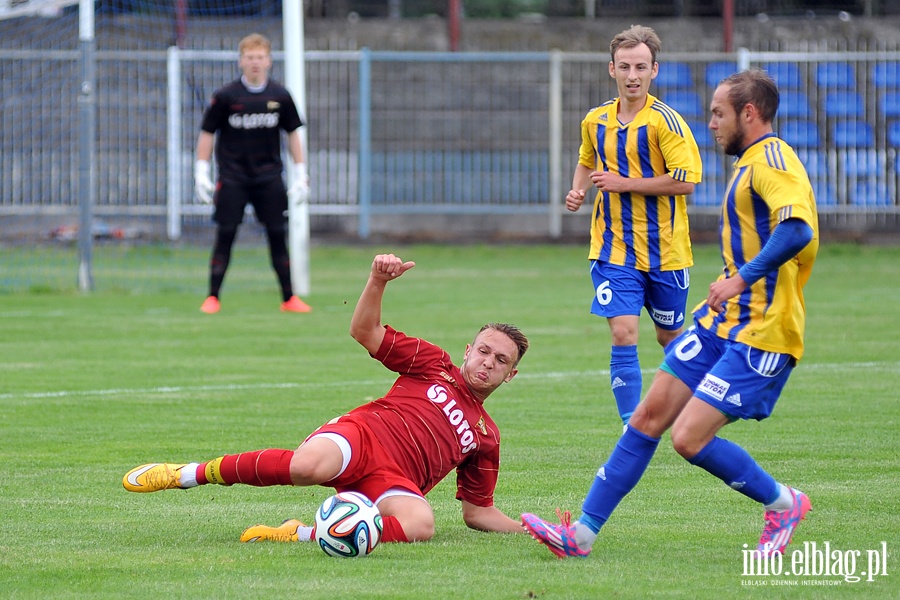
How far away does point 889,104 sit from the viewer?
76.3 feet

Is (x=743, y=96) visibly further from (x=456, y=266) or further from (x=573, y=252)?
(x=573, y=252)

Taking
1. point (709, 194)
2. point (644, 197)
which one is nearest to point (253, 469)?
point (644, 197)

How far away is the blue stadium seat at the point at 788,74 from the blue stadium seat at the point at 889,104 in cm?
145

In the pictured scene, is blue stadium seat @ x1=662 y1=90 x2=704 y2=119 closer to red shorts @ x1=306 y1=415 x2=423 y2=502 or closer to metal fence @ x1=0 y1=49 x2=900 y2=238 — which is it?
metal fence @ x1=0 y1=49 x2=900 y2=238

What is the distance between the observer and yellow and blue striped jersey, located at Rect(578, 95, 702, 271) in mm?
6988

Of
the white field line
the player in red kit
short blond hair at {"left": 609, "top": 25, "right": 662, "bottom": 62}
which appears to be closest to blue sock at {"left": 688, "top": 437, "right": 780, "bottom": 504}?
the player in red kit

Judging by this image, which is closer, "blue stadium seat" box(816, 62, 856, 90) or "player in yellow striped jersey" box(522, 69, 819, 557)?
"player in yellow striped jersey" box(522, 69, 819, 557)

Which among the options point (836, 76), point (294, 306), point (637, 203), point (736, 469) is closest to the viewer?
point (736, 469)

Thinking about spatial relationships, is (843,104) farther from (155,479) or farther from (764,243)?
(155,479)

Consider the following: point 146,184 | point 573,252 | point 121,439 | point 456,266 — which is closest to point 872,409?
point 121,439

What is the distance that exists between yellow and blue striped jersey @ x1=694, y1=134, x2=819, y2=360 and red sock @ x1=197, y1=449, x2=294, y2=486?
5.16 ft

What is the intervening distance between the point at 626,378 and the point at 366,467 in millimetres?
2209

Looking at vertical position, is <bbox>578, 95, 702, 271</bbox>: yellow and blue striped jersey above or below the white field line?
above

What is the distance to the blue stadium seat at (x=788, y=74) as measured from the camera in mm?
23062
